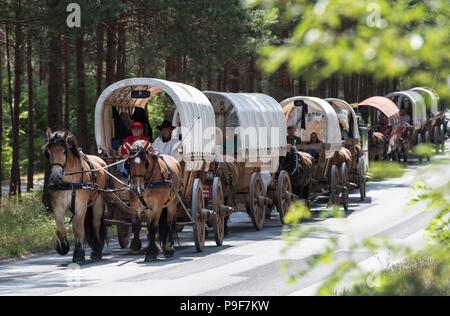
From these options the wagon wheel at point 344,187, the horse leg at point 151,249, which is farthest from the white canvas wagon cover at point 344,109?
the horse leg at point 151,249

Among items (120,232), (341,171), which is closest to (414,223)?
(341,171)

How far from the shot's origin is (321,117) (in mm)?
24125

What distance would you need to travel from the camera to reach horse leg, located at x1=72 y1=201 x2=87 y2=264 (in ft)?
42.9

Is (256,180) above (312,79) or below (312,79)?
below

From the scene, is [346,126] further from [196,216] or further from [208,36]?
[196,216]

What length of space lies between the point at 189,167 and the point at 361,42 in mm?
11650

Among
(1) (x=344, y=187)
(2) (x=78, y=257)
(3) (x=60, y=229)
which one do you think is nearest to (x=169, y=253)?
(2) (x=78, y=257)

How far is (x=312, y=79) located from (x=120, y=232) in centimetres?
1258

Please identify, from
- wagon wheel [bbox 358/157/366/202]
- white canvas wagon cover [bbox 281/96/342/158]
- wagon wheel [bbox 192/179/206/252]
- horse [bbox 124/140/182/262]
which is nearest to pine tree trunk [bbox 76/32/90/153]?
white canvas wagon cover [bbox 281/96/342/158]

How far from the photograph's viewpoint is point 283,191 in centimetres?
1912

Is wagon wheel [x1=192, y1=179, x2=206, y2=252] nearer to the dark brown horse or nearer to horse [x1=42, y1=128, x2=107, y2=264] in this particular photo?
horse [x1=42, y1=128, x2=107, y2=264]

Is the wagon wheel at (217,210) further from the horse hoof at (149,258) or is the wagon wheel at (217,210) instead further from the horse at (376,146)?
the horse at (376,146)

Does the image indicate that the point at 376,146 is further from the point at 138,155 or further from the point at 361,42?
the point at 361,42

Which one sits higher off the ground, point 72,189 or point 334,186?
point 72,189
